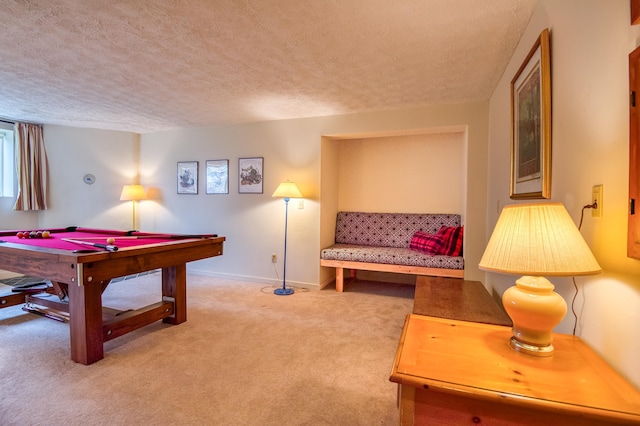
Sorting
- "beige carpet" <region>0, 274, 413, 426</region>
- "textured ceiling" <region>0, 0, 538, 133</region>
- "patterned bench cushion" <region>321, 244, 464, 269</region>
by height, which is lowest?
"beige carpet" <region>0, 274, 413, 426</region>

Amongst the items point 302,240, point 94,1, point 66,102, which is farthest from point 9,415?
point 66,102

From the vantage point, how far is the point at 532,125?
5.73 feet

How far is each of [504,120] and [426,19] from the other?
3.89 feet

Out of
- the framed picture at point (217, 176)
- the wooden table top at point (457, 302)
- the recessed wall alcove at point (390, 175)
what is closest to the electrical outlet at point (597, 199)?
the wooden table top at point (457, 302)

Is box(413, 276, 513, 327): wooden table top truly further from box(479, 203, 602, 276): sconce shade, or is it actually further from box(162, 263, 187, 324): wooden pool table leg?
box(162, 263, 187, 324): wooden pool table leg

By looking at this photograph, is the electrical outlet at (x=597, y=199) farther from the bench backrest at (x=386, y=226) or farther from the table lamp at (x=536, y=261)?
the bench backrest at (x=386, y=226)

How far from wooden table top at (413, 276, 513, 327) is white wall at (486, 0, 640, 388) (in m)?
0.56

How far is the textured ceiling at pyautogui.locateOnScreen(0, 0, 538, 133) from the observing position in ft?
5.88

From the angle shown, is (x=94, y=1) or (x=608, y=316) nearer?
(x=608, y=316)

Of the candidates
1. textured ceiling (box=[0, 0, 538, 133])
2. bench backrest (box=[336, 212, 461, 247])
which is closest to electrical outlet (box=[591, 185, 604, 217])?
textured ceiling (box=[0, 0, 538, 133])

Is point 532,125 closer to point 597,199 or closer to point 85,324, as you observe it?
point 597,199

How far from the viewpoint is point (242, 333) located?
263 centimetres

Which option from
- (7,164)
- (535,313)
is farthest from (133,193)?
(535,313)

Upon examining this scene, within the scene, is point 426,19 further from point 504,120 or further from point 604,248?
point 604,248
